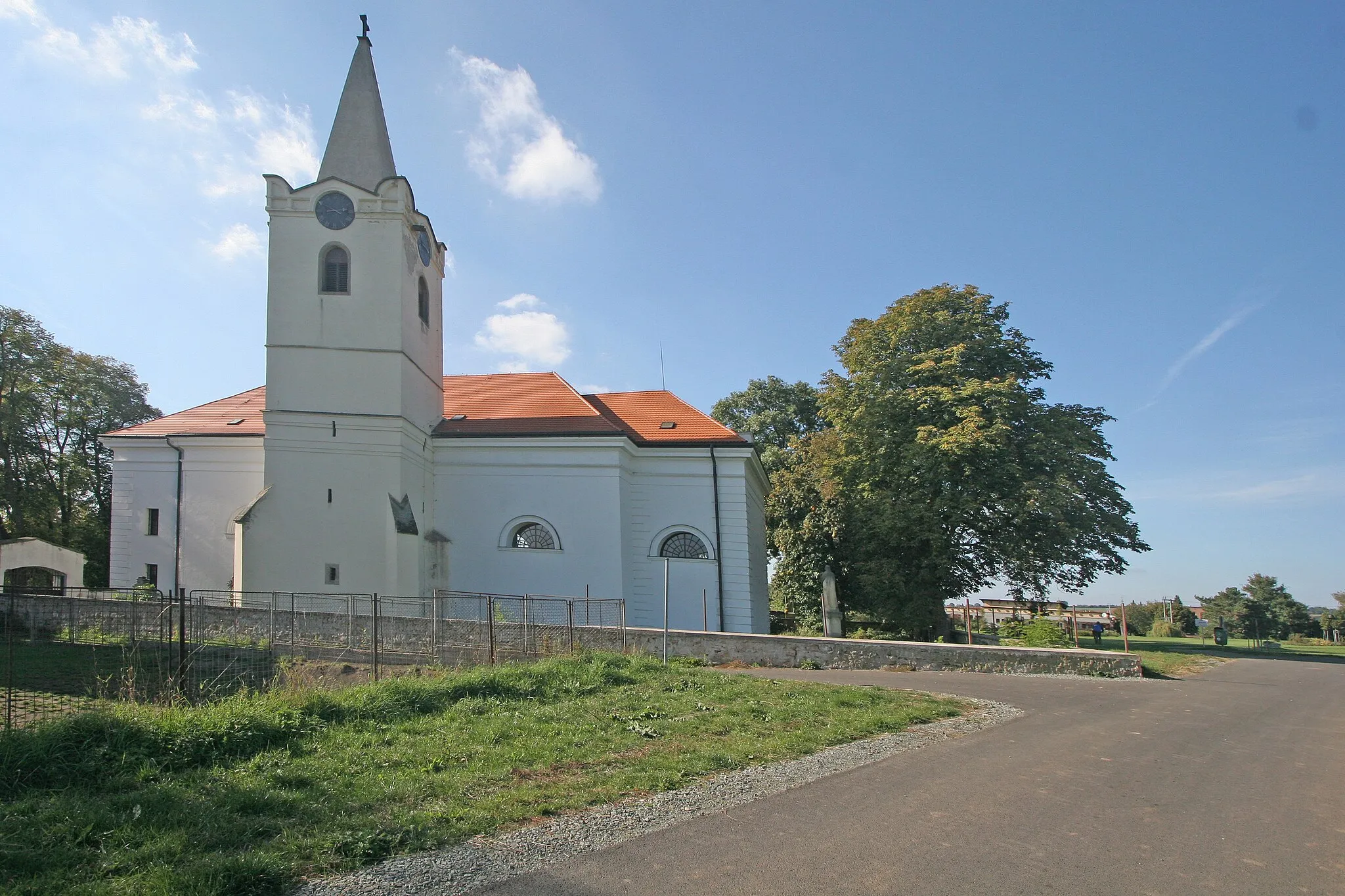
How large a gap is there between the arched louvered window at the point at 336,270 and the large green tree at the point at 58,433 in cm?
2204

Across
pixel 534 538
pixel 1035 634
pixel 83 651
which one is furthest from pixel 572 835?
pixel 534 538

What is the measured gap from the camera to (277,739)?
7.67m

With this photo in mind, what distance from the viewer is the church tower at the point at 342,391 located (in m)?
22.6

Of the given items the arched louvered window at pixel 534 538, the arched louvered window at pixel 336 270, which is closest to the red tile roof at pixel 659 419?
the arched louvered window at pixel 534 538

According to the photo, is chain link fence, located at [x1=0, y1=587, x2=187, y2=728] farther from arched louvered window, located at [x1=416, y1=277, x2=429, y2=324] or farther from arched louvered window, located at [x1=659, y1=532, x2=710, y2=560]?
arched louvered window, located at [x1=659, y1=532, x2=710, y2=560]

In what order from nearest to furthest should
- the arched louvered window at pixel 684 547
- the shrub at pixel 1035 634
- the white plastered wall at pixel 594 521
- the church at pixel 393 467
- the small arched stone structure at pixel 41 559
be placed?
the shrub at pixel 1035 634 → the church at pixel 393 467 → the white plastered wall at pixel 594 521 → the arched louvered window at pixel 684 547 → the small arched stone structure at pixel 41 559

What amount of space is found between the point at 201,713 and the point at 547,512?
1805 cm

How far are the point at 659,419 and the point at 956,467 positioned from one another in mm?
9956

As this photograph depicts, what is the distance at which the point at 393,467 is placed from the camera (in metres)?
23.6

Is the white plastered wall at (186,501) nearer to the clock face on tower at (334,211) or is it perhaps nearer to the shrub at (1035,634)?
the clock face on tower at (334,211)

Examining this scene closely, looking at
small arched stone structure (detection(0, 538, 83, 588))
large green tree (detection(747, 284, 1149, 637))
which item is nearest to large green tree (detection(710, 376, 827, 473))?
large green tree (detection(747, 284, 1149, 637))

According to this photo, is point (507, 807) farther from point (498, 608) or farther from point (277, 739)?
point (498, 608)

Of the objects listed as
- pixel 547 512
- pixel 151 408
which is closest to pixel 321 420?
pixel 547 512

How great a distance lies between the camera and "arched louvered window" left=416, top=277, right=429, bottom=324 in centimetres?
2606
